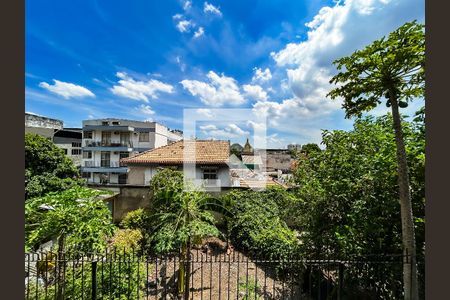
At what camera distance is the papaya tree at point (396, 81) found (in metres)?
3.57

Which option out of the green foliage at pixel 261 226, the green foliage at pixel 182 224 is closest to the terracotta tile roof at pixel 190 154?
the green foliage at pixel 261 226

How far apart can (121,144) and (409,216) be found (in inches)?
1255

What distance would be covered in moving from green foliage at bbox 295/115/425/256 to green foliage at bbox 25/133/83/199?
1365 cm

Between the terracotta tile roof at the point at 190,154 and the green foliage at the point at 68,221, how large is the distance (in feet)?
33.4

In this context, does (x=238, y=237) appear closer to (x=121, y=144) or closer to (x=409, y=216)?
(x=409, y=216)

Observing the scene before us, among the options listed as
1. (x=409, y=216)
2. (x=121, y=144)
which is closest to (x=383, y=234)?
(x=409, y=216)

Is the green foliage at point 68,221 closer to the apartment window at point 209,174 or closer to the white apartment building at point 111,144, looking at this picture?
the apartment window at point 209,174

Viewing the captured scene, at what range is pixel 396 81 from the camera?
3.96 metres

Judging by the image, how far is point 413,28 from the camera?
138 inches

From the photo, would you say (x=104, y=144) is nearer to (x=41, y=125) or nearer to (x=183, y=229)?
(x=41, y=125)

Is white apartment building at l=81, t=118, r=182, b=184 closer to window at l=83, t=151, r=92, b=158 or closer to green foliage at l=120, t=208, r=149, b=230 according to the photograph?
window at l=83, t=151, r=92, b=158

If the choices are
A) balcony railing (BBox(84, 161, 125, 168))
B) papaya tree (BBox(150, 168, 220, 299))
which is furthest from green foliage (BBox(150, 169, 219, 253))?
balcony railing (BBox(84, 161, 125, 168))

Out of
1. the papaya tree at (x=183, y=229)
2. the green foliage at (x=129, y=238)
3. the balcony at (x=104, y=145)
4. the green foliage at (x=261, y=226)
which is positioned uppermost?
the balcony at (x=104, y=145)

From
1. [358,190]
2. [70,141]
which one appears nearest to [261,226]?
[358,190]
